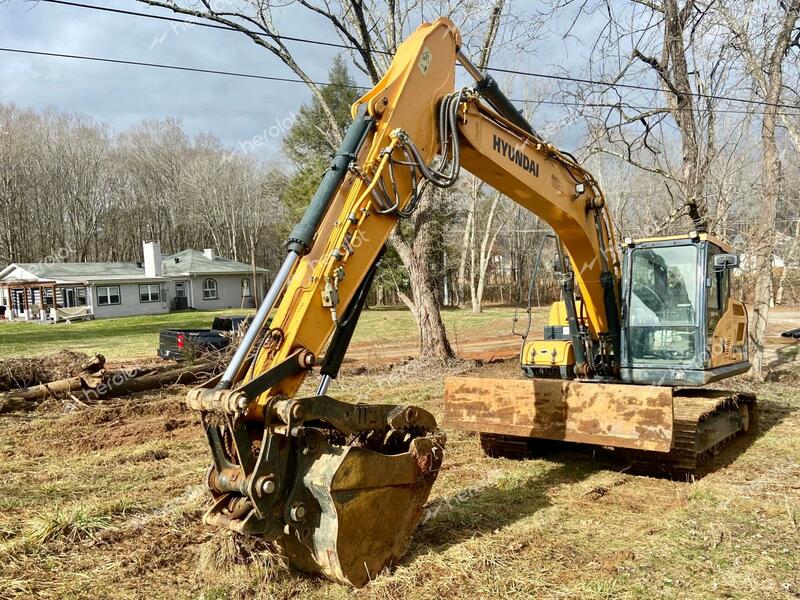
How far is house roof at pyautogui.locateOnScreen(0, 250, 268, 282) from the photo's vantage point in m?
32.4

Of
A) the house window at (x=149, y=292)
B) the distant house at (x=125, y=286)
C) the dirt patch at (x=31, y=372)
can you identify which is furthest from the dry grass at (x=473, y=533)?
the house window at (x=149, y=292)

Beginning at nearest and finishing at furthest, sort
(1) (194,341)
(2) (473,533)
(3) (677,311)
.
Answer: (2) (473,533), (3) (677,311), (1) (194,341)

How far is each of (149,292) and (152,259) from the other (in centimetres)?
190

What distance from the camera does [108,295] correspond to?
33281 millimetres

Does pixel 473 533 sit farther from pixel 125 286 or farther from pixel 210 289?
pixel 210 289

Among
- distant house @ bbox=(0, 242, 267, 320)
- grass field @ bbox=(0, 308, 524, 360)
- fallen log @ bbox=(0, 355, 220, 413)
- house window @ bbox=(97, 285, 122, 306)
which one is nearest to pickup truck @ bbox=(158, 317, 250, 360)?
fallen log @ bbox=(0, 355, 220, 413)

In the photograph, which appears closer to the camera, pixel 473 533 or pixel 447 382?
pixel 473 533

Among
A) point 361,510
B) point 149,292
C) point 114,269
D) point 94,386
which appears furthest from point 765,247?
point 114,269

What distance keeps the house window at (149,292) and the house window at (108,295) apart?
1.42 metres

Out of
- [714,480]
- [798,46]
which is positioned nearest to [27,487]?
[714,480]

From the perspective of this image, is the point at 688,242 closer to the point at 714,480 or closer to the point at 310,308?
the point at 714,480

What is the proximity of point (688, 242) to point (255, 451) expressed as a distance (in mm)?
5272

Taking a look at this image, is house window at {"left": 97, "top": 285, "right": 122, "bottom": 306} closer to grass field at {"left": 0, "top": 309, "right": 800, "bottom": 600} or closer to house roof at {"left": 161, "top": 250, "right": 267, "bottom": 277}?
house roof at {"left": 161, "top": 250, "right": 267, "bottom": 277}

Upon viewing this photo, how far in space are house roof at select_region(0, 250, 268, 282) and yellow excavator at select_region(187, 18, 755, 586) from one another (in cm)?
3088
